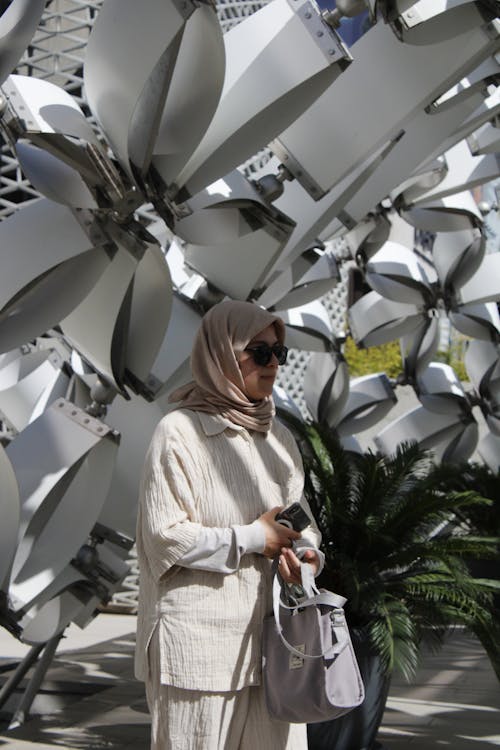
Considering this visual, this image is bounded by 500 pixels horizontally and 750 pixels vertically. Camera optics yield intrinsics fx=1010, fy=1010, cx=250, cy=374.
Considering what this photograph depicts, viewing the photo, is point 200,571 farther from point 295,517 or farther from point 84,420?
point 84,420

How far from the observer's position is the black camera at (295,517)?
113 inches

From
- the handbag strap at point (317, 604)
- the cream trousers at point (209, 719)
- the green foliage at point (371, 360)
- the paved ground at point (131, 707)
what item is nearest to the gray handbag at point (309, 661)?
the handbag strap at point (317, 604)

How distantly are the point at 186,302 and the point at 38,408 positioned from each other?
1350 mm

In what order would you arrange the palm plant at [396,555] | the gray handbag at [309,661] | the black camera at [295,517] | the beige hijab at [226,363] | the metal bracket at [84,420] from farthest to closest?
the metal bracket at [84,420]
the palm plant at [396,555]
the beige hijab at [226,363]
the black camera at [295,517]
the gray handbag at [309,661]

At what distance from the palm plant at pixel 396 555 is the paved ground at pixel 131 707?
3.25 ft

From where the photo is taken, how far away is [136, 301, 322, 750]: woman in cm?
282

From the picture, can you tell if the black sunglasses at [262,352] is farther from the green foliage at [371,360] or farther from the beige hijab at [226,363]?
the green foliage at [371,360]

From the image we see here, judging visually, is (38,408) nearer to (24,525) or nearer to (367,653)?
(24,525)

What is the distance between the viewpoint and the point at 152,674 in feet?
9.38

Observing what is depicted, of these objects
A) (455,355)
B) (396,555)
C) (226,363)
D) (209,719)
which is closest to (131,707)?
(396,555)

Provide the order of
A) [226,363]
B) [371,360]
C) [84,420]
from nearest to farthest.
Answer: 1. [226,363]
2. [84,420]
3. [371,360]

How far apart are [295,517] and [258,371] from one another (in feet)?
1.55

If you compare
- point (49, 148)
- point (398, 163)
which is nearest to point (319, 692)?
point (49, 148)

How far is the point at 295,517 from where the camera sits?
2.88 meters
